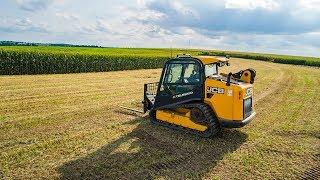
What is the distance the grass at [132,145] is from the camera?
26.0ft

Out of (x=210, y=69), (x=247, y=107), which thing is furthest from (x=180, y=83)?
(x=247, y=107)

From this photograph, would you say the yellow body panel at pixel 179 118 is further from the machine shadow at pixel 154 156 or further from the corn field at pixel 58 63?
the corn field at pixel 58 63

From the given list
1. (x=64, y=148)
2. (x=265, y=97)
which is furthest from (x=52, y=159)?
(x=265, y=97)

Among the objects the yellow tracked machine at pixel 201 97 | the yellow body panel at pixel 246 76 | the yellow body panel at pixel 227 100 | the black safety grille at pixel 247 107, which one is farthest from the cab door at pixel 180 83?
the yellow body panel at pixel 246 76

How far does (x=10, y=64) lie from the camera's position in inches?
1061

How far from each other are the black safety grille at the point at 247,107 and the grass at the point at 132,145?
714 mm

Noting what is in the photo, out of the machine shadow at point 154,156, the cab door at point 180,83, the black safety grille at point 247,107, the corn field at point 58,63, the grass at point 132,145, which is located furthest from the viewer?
the corn field at point 58,63

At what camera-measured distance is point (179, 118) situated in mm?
11031

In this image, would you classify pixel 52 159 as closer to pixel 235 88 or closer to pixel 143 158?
pixel 143 158

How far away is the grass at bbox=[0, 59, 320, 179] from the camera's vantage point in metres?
7.94

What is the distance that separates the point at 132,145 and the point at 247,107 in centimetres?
348

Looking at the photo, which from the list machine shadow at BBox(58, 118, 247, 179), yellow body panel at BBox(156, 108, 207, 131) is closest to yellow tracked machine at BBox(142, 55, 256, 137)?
yellow body panel at BBox(156, 108, 207, 131)

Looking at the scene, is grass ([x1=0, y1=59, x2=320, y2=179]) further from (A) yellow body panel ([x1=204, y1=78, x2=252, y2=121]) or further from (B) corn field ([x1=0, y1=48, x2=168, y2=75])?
(B) corn field ([x1=0, y1=48, x2=168, y2=75])

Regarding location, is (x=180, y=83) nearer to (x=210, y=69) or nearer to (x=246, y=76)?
(x=210, y=69)
